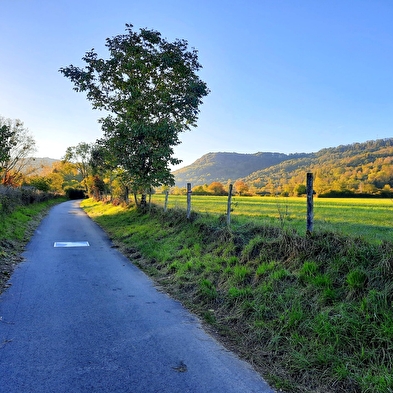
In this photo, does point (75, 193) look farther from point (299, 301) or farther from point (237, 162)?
point (299, 301)

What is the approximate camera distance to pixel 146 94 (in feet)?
53.2

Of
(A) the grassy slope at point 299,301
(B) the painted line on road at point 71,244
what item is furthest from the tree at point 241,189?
(B) the painted line on road at point 71,244

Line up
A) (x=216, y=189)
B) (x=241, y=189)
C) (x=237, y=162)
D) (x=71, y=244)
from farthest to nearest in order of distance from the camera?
(x=237, y=162)
(x=216, y=189)
(x=241, y=189)
(x=71, y=244)

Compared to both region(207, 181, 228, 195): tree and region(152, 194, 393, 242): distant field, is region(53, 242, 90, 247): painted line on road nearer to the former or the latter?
region(152, 194, 393, 242): distant field

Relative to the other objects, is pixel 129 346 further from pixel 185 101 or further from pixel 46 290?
pixel 185 101

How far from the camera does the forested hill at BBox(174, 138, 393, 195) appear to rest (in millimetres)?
12734

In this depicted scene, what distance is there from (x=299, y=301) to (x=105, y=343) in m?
2.80

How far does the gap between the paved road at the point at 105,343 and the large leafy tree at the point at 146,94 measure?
32.9 feet

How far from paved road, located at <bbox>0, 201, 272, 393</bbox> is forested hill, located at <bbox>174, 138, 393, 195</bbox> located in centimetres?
502

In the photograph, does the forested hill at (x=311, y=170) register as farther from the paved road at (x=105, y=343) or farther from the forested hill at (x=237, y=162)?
the paved road at (x=105, y=343)

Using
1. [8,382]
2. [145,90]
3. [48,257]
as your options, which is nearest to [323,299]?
[8,382]

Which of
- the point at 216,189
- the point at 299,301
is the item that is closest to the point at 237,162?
the point at 216,189

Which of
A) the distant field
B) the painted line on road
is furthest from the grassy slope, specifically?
the painted line on road

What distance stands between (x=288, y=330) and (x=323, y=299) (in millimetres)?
704
